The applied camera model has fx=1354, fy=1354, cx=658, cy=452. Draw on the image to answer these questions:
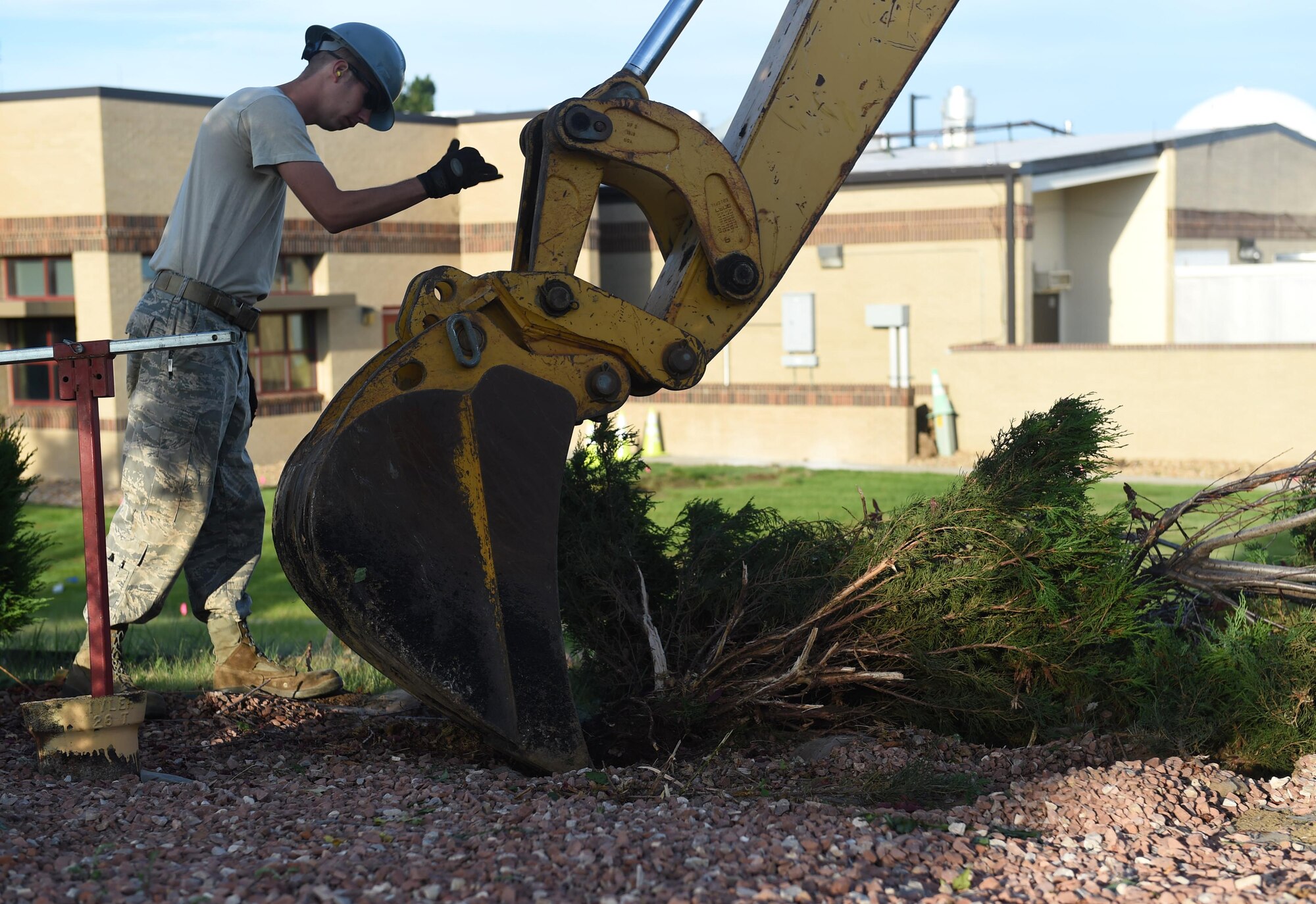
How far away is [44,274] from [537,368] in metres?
15.9

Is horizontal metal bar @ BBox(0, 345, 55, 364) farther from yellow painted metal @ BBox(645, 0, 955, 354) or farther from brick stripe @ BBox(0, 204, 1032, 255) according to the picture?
brick stripe @ BBox(0, 204, 1032, 255)

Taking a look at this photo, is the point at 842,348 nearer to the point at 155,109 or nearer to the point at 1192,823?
the point at 155,109

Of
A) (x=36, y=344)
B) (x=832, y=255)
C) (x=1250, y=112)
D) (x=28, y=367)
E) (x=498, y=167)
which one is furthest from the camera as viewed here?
(x=1250, y=112)

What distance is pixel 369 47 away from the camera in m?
4.38

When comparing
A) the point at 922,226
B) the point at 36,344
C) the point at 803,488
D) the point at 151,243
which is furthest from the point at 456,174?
the point at 922,226

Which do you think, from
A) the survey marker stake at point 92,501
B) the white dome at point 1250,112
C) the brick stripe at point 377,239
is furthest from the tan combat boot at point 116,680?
the white dome at point 1250,112

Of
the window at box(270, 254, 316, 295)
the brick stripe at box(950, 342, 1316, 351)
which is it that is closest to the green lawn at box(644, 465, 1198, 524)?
the brick stripe at box(950, 342, 1316, 351)

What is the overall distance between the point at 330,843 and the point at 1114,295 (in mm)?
21211

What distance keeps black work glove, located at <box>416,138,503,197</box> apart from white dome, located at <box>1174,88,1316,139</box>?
28849 millimetres

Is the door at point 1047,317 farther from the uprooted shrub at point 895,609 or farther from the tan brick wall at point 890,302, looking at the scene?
the uprooted shrub at point 895,609

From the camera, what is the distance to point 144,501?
4.48m

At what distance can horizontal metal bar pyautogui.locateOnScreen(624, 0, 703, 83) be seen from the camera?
13.3 feet

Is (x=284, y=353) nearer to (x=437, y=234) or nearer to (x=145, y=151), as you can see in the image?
(x=437, y=234)

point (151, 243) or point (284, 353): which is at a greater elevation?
point (151, 243)
